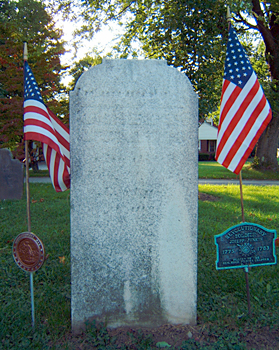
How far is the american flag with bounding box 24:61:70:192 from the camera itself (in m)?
2.99

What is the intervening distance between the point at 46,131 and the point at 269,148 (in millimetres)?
14308

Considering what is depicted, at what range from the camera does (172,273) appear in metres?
2.83

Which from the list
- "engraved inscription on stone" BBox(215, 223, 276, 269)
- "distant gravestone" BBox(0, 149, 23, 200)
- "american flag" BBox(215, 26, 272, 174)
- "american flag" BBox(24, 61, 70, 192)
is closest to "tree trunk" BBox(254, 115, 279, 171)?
"distant gravestone" BBox(0, 149, 23, 200)

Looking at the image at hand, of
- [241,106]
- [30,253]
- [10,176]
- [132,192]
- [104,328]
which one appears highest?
[241,106]

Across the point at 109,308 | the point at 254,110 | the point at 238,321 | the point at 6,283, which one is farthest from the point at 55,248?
the point at 254,110

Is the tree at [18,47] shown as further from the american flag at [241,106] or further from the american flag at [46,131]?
the american flag at [241,106]

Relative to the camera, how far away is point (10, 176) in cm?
829

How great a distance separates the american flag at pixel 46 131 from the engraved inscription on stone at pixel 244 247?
1654 mm

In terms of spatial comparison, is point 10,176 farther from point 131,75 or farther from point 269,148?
point 269,148

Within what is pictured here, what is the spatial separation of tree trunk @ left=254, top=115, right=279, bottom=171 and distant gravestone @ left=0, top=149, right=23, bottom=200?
455 inches

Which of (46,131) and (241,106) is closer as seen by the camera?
(46,131)

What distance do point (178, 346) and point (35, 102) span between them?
2.50m

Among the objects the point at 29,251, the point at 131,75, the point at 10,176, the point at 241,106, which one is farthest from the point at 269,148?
the point at 29,251

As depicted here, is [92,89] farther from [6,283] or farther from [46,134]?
[6,283]
